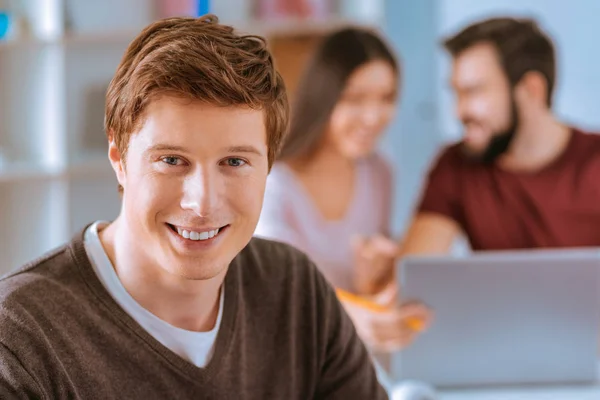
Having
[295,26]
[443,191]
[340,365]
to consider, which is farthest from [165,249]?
[295,26]

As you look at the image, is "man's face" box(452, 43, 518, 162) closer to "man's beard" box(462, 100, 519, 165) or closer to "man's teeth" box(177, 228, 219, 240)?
"man's beard" box(462, 100, 519, 165)

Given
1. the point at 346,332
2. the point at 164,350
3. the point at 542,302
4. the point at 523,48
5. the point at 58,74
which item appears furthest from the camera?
the point at 58,74

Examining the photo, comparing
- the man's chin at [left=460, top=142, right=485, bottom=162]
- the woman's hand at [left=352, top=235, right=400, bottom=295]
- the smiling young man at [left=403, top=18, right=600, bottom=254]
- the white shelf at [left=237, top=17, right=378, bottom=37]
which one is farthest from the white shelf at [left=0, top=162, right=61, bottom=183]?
the man's chin at [left=460, top=142, right=485, bottom=162]

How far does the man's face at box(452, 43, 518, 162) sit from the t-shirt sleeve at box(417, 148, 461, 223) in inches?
2.7

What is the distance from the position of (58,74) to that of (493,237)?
1.45 m

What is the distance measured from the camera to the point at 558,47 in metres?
2.26

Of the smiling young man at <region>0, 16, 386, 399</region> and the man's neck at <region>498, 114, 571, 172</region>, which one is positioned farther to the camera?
the man's neck at <region>498, 114, 571, 172</region>

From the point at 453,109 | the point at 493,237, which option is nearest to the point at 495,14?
the point at 453,109

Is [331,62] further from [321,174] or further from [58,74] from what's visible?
[58,74]

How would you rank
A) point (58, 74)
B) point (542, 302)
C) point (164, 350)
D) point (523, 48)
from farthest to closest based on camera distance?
point (58, 74) < point (523, 48) < point (542, 302) < point (164, 350)

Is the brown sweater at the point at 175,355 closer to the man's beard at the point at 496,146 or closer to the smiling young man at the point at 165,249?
the smiling young man at the point at 165,249

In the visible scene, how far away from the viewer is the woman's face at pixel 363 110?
2.20 m

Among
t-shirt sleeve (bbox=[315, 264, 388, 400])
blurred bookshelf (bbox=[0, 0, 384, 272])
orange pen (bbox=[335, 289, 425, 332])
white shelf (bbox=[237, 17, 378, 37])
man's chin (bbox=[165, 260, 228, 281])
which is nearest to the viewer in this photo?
man's chin (bbox=[165, 260, 228, 281])

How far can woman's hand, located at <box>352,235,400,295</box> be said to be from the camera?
7.30 feet
